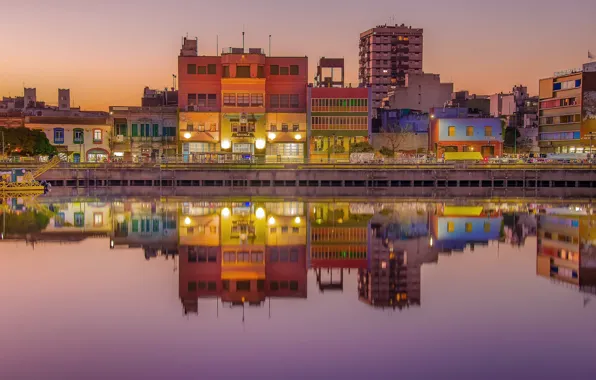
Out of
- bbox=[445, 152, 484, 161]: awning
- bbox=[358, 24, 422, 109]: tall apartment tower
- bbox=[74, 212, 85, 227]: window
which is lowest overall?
bbox=[74, 212, 85, 227]: window

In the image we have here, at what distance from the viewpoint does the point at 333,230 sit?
3878 cm

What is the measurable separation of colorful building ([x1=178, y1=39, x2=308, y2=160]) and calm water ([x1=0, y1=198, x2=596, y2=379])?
47527mm

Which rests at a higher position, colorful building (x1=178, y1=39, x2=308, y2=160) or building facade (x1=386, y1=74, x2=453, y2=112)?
building facade (x1=386, y1=74, x2=453, y2=112)

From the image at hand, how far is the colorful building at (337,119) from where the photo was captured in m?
89.5

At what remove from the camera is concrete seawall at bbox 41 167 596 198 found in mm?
77000

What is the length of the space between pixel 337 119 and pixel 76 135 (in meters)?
33.0

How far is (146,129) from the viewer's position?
307 ft

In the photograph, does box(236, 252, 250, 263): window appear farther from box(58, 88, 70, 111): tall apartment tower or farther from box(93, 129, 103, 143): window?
box(58, 88, 70, 111): tall apartment tower

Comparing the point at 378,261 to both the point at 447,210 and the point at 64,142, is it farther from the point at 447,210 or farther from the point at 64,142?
the point at 64,142

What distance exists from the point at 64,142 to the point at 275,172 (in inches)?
1305

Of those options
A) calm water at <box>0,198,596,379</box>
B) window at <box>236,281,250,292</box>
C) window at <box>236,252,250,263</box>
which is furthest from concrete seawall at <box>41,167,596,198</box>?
window at <box>236,281,250,292</box>

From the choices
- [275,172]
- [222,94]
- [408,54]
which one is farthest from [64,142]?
[408,54]

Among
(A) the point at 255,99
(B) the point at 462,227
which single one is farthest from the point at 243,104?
(B) the point at 462,227

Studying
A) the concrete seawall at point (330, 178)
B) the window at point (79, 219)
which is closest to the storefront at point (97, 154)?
the concrete seawall at point (330, 178)
